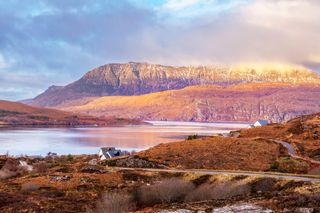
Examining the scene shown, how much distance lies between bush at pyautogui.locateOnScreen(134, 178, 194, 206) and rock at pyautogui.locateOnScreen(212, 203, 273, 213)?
10940mm

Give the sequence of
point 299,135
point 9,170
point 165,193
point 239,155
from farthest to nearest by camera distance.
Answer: point 299,135, point 239,155, point 9,170, point 165,193

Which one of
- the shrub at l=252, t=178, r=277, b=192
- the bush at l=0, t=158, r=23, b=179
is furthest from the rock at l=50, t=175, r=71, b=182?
the shrub at l=252, t=178, r=277, b=192

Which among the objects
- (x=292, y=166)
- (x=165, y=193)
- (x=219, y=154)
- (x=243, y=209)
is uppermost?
(x=243, y=209)

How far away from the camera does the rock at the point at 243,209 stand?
66.3ft

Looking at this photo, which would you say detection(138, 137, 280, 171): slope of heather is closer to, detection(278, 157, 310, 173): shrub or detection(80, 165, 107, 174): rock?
detection(278, 157, 310, 173): shrub

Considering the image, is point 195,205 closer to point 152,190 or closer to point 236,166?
point 152,190

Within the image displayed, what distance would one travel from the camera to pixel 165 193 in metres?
32.3

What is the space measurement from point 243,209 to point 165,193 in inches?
476

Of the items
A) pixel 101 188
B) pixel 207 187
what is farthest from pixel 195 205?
pixel 101 188

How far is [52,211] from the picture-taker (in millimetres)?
30625

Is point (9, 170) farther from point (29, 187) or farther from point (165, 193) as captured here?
point (165, 193)

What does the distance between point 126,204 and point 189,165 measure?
2846 cm

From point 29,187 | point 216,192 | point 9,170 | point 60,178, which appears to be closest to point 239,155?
point 60,178

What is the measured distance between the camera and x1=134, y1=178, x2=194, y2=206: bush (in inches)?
1276
